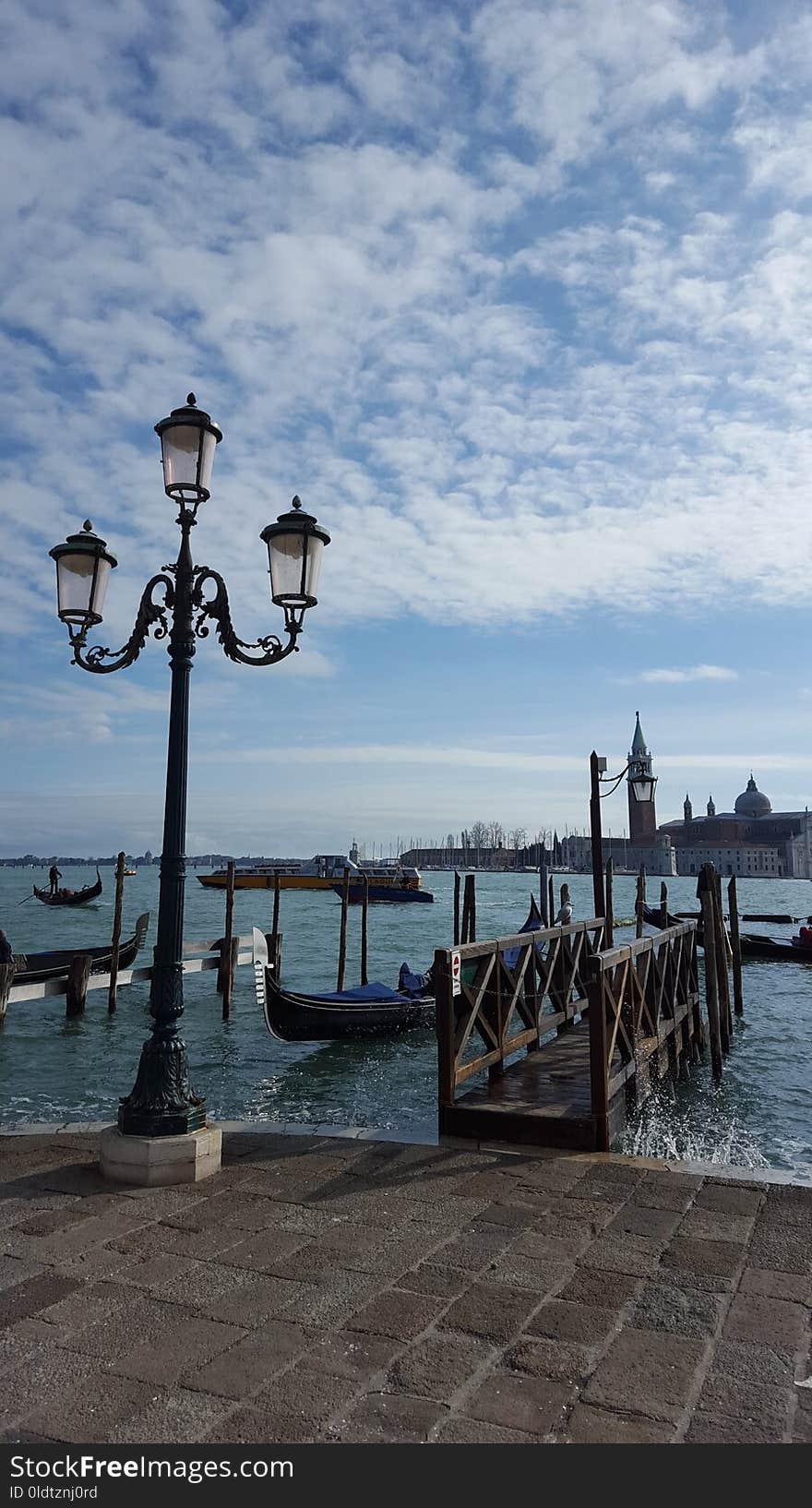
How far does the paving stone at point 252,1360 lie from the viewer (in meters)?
2.84

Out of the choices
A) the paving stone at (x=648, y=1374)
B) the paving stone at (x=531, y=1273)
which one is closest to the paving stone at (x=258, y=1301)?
the paving stone at (x=531, y=1273)

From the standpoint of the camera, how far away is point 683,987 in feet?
38.9

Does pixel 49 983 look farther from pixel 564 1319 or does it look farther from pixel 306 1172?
pixel 564 1319

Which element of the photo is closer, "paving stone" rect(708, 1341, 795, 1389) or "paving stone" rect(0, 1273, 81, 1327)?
"paving stone" rect(708, 1341, 795, 1389)

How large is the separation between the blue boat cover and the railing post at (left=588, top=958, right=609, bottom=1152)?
345 inches

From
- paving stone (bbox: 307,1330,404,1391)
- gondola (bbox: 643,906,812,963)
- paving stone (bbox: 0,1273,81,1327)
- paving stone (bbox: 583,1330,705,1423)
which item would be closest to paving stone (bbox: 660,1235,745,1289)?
paving stone (bbox: 583,1330,705,1423)

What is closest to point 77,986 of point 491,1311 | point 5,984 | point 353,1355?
point 5,984

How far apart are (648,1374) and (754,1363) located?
0.36m

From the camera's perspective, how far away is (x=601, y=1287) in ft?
11.8

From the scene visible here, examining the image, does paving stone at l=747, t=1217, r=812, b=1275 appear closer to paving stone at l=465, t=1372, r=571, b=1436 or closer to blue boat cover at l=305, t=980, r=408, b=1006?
paving stone at l=465, t=1372, r=571, b=1436

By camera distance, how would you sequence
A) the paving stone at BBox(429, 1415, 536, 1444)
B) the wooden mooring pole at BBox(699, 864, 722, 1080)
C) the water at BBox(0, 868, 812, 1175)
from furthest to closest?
1. the wooden mooring pole at BBox(699, 864, 722, 1080)
2. the water at BBox(0, 868, 812, 1175)
3. the paving stone at BBox(429, 1415, 536, 1444)

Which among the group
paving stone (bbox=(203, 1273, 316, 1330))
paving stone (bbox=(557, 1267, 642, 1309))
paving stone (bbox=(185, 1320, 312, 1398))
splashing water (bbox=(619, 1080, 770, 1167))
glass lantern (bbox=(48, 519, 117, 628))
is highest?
glass lantern (bbox=(48, 519, 117, 628))

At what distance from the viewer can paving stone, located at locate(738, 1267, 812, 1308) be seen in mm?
3494

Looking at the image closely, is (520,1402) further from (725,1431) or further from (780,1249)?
(780,1249)
